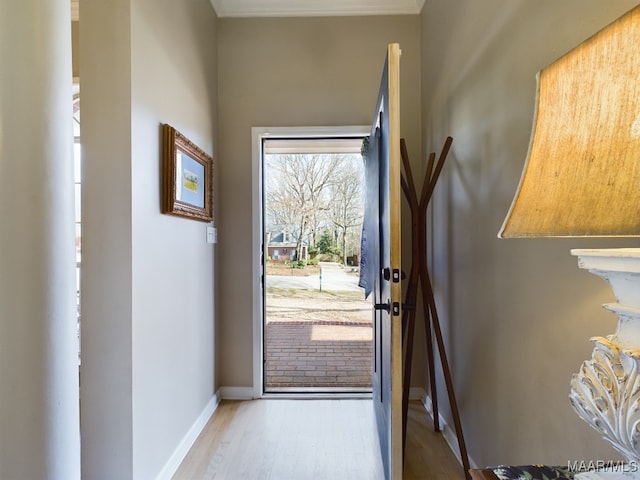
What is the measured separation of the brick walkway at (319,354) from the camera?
2770 millimetres

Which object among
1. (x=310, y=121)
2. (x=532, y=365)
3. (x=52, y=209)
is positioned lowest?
(x=532, y=365)

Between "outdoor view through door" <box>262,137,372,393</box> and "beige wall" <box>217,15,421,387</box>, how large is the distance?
2.47 feet

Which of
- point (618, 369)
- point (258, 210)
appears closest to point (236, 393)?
point (258, 210)

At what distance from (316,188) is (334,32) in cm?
166

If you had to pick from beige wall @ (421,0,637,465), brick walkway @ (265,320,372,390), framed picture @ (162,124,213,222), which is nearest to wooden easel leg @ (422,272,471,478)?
beige wall @ (421,0,637,465)

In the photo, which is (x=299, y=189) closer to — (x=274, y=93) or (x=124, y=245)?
(x=274, y=93)

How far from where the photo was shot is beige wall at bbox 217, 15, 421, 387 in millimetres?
2428

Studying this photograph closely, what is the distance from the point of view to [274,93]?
8.03 feet

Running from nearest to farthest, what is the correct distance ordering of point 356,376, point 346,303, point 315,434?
point 315,434 → point 356,376 → point 346,303

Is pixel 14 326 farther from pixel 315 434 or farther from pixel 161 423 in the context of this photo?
pixel 315 434

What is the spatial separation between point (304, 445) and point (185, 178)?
1.70 m

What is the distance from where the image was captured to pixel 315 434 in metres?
2.01

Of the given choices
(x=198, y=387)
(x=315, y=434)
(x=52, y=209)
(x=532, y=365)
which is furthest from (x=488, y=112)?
(x=198, y=387)

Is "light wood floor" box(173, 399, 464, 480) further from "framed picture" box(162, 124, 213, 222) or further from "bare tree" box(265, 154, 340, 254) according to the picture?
"bare tree" box(265, 154, 340, 254)
